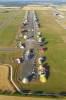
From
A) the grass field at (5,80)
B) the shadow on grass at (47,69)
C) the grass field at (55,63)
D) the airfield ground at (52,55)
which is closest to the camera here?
the grass field at (5,80)

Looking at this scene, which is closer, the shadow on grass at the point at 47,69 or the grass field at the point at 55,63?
the grass field at the point at 55,63

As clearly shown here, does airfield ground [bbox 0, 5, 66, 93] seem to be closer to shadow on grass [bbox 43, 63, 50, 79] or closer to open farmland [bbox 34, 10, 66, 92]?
open farmland [bbox 34, 10, 66, 92]

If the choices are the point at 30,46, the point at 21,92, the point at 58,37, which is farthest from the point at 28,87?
the point at 58,37

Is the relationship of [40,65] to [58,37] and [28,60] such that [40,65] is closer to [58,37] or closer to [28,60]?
[28,60]

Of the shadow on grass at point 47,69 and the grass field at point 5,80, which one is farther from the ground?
the grass field at point 5,80

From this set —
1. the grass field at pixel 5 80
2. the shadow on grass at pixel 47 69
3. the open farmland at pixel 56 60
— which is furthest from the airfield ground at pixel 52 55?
the grass field at pixel 5 80

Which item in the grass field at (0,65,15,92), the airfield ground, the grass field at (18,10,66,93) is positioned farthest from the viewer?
the airfield ground

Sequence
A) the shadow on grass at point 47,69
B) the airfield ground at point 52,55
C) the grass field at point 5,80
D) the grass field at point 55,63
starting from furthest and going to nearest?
the shadow on grass at point 47,69 → the airfield ground at point 52,55 → the grass field at point 55,63 → the grass field at point 5,80

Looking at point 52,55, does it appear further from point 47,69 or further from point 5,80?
point 5,80

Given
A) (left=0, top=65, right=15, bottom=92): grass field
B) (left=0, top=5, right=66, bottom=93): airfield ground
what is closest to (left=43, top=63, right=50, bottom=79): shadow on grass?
(left=0, top=5, right=66, bottom=93): airfield ground

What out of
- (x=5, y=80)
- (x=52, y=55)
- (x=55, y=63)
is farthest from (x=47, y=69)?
(x=52, y=55)

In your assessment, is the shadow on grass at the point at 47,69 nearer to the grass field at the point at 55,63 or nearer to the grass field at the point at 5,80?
the grass field at the point at 55,63
